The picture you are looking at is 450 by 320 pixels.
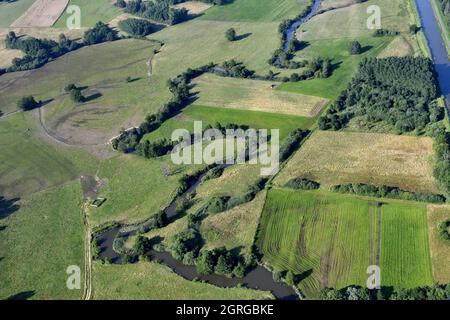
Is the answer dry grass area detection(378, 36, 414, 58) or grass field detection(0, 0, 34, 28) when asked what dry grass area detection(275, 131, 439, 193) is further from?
grass field detection(0, 0, 34, 28)

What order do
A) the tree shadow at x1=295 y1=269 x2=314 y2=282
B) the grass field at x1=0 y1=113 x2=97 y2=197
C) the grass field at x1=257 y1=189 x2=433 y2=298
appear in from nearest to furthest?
the grass field at x1=257 y1=189 x2=433 y2=298 → the tree shadow at x1=295 y1=269 x2=314 y2=282 → the grass field at x1=0 y1=113 x2=97 y2=197

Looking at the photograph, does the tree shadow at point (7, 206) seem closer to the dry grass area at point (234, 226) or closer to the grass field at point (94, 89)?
the grass field at point (94, 89)

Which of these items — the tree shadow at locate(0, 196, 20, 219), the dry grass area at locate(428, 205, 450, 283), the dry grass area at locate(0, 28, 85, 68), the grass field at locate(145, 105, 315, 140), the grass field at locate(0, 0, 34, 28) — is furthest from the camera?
the grass field at locate(0, 0, 34, 28)

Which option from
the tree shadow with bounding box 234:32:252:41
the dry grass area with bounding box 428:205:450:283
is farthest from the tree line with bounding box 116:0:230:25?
the dry grass area with bounding box 428:205:450:283

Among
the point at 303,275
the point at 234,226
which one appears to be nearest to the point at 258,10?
the point at 234,226

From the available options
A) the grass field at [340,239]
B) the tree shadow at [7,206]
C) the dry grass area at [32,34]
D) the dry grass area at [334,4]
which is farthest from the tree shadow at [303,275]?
the dry grass area at [32,34]

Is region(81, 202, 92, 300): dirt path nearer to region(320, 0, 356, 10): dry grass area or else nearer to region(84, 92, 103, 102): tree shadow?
region(84, 92, 103, 102): tree shadow

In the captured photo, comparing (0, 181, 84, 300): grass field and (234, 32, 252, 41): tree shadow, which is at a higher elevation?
(234, 32, 252, 41): tree shadow

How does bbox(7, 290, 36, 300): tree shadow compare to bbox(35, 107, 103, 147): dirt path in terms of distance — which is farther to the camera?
bbox(35, 107, 103, 147): dirt path

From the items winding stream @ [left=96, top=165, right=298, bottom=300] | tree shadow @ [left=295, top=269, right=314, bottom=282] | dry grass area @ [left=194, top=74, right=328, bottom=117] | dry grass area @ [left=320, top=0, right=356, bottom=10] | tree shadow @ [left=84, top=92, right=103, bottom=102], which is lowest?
winding stream @ [left=96, top=165, right=298, bottom=300]
